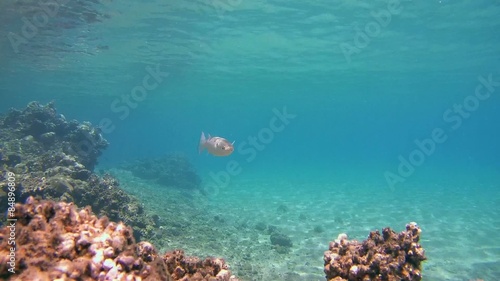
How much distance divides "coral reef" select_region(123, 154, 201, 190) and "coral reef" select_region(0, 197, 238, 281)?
24.3 metres

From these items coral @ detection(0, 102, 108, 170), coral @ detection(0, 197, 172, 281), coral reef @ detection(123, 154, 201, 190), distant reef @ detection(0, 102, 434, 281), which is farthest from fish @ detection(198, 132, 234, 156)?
coral reef @ detection(123, 154, 201, 190)

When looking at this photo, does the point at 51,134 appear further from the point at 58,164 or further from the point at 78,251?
the point at 78,251

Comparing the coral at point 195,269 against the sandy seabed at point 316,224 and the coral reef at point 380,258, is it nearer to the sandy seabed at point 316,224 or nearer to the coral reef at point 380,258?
the coral reef at point 380,258

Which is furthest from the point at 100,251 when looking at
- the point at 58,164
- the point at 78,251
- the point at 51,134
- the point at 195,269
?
the point at 51,134

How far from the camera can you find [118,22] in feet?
77.1

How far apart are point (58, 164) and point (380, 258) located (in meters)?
12.0

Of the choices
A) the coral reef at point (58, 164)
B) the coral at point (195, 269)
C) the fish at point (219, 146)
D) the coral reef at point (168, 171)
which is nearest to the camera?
the coral at point (195, 269)

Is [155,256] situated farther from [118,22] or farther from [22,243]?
[118,22]

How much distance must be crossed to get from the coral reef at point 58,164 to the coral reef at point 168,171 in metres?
10.3

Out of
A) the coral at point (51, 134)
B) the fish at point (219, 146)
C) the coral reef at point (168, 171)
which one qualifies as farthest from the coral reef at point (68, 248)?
the coral reef at point (168, 171)

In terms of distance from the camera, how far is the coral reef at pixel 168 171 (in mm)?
27438

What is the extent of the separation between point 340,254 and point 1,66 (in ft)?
167

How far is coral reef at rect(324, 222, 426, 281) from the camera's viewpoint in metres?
4.05

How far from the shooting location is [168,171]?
2872cm
